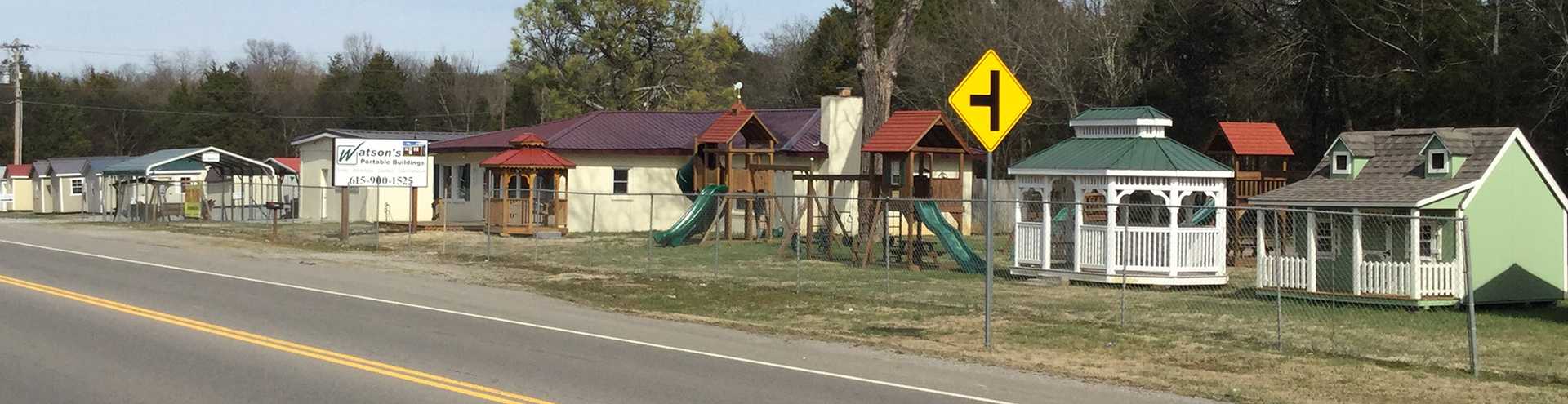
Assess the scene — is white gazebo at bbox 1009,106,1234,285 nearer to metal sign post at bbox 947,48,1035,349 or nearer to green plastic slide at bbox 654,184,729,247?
metal sign post at bbox 947,48,1035,349

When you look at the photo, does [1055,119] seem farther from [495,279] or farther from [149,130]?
[149,130]

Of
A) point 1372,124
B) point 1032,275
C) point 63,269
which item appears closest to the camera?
point 63,269

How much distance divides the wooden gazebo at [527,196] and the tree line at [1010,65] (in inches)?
383

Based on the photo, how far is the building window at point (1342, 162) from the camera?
23.2 meters

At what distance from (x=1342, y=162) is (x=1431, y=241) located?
2.44 m

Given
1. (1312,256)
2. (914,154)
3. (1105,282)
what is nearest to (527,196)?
(914,154)

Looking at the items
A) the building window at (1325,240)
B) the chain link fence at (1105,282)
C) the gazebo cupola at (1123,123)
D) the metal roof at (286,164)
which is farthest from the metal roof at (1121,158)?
the metal roof at (286,164)

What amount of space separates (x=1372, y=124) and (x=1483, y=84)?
16.8 feet

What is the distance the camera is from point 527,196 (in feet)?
132

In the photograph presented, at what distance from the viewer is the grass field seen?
13750mm

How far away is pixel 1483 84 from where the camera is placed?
126 feet

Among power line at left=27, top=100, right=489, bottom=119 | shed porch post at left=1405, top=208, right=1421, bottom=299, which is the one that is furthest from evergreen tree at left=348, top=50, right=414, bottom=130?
shed porch post at left=1405, top=208, right=1421, bottom=299

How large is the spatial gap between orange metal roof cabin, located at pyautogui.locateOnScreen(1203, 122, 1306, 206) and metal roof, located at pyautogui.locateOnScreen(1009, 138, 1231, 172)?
616 cm

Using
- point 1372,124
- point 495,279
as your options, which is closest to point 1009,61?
point 1372,124
